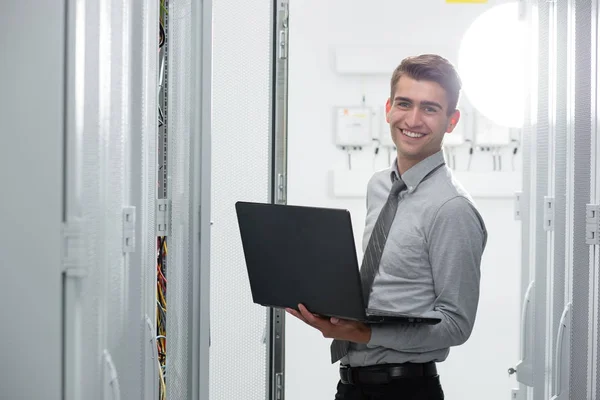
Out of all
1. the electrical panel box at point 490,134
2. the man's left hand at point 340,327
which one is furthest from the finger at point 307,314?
the electrical panel box at point 490,134

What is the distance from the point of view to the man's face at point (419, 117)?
188cm

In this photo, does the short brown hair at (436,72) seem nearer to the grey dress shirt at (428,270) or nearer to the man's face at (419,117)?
the man's face at (419,117)

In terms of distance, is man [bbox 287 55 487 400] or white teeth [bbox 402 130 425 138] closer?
man [bbox 287 55 487 400]

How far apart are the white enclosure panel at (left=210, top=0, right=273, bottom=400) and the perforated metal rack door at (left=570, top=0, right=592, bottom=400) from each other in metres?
1.01

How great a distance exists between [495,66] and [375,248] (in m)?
1.76

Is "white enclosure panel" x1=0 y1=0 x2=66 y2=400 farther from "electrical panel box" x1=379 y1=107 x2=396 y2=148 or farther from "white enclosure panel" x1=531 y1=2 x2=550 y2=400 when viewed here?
"electrical panel box" x1=379 y1=107 x2=396 y2=148

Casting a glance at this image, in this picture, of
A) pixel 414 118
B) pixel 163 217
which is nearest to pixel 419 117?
pixel 414 118

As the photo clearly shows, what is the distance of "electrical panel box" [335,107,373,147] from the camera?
4.14 meters

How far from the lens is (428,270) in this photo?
5.98 feet

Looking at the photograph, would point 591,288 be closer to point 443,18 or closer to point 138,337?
point 138,337

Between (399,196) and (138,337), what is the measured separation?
82 cm

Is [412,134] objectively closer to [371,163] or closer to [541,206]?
[541,206]

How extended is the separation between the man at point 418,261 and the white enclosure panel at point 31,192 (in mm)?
768

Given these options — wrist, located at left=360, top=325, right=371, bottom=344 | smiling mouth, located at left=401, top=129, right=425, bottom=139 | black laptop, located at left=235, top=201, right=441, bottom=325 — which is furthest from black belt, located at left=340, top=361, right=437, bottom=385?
smiling mouth, located at left=401, top=129, right=425, bottom=139
